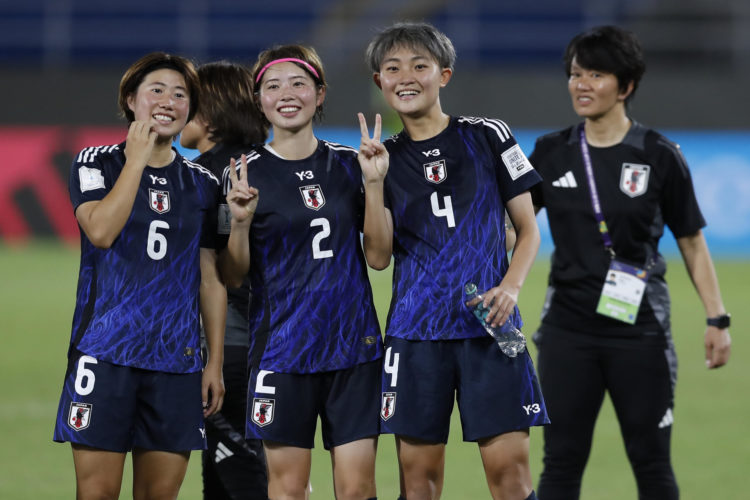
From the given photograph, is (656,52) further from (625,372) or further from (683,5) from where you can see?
(625,372)

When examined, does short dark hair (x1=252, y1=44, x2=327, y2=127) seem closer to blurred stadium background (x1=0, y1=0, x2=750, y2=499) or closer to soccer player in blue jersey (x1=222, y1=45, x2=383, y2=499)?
soccer player in blue jersey (x1=222, y1=45, x2=383, y2=499)

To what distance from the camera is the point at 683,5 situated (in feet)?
62.4

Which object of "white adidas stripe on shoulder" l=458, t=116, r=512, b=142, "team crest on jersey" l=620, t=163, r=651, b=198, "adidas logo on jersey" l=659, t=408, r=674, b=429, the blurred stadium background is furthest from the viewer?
the blurred stadium background

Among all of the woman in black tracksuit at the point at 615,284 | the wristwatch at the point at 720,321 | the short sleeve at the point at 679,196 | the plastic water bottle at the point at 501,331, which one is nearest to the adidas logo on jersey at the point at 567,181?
the woman in black tracksuit at the point at 615,284

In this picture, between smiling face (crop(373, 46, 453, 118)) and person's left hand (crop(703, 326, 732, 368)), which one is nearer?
smiling face (crop(373, 46, 453, 118))

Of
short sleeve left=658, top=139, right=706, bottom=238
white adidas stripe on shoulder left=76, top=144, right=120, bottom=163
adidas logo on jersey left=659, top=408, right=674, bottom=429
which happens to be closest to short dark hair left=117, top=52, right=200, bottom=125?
white adidas stripe on shoulder left=76, top=144, right=120, bottom=163

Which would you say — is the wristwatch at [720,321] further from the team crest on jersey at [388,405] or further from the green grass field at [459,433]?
the team crest on jersey at [388,405]

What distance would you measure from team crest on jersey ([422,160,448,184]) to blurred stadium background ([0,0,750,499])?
240 cm

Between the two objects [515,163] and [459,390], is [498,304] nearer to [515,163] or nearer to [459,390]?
[459,390]

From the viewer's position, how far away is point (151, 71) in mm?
3887

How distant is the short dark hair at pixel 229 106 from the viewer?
4488 mm

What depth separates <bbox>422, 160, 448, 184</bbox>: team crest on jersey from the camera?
12.8ft

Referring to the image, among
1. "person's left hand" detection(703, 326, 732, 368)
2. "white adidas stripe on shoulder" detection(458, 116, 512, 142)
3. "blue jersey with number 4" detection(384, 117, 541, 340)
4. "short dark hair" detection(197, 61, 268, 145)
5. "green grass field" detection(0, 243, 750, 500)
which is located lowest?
"green grass field" detection(0, 243, 750, 500)

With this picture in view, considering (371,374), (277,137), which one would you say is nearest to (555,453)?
(371,374)
